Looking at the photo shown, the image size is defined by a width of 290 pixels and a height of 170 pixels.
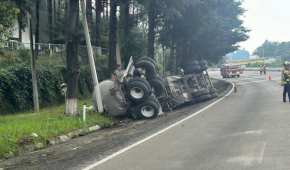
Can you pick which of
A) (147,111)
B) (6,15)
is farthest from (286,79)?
(6,15)

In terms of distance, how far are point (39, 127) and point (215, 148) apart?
6.39 meters

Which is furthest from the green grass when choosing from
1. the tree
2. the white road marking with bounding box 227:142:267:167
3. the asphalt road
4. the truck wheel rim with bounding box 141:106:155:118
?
the tree

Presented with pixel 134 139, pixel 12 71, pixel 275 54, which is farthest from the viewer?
pixel 275 54

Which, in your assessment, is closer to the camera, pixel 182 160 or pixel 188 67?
pixel 182 160

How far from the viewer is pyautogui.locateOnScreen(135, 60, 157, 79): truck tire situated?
24578 millimetres

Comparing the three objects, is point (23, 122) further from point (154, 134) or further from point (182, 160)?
point (182, 160)

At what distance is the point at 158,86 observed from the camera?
24.5 meters

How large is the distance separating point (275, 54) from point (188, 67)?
173412mm

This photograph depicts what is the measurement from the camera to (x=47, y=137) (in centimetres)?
1602

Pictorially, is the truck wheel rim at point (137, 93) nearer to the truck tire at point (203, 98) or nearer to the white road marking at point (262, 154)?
the truck tire at point (203, 98)

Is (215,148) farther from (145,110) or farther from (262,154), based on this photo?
(145,110)

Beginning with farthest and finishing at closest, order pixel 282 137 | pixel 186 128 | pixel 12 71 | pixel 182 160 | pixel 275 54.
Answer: pixel 275 54
pixel 12 71
pixel 186 128
pixel 282 137
pixel 182 160

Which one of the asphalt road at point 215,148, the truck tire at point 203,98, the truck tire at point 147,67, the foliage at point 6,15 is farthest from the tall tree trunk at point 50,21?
the asphalt road at point 215,148

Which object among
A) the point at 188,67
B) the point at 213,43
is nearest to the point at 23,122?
the point at 188,67
